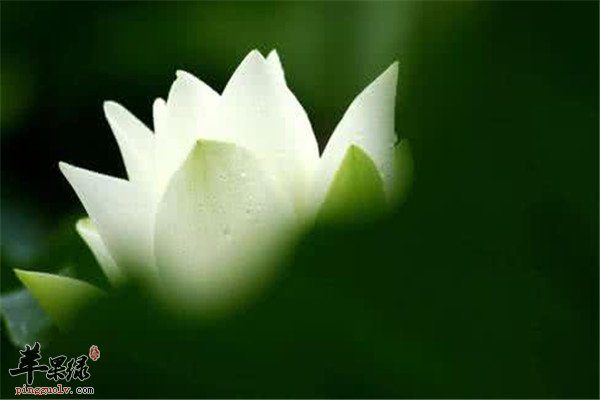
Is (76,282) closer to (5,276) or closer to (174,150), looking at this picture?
(174,150)

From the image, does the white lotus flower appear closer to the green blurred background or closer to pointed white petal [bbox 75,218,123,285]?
pointed white petal [bbox 75,218,123,285]

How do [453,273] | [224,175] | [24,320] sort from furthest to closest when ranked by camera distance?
1. [24,320]
2. [224,175]
3. [453,273]

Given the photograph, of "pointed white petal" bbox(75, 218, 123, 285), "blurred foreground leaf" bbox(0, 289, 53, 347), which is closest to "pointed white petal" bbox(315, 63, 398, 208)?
"pointed white petal" bbox(75, 218, 123, 285)

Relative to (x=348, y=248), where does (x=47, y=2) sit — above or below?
above

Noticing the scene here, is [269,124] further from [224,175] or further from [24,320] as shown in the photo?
[24,320]

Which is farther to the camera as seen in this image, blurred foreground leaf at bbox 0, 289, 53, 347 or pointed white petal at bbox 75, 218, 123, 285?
blurred foreground leaf at bbox 0, 289, 53, 347

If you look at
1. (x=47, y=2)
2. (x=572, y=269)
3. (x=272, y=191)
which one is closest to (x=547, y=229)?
(x=572, y=269)

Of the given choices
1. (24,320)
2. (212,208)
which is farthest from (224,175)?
(24,320)
